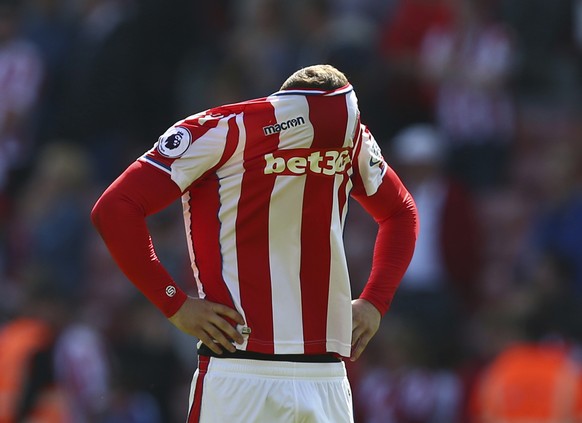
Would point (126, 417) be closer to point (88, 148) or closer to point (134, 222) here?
point (88, 148)

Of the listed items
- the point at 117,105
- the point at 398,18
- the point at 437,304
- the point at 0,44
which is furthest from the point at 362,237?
the point at 0,44

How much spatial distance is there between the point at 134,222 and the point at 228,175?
368 mm

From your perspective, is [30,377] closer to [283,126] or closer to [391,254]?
[391,254]

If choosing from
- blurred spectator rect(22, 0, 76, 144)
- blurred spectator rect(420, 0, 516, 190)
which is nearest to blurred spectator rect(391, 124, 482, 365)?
blurred spectator rect(420, 0, 516, 190)

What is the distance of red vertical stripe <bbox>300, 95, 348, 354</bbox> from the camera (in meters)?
4.97

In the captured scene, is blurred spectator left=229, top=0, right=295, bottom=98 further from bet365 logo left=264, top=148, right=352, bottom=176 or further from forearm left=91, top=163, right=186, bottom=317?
forearm left=91, top=163, right=186, bottom=317

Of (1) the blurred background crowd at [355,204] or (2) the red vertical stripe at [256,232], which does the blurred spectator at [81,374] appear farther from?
(2) the red vertical stripe at [256,232]

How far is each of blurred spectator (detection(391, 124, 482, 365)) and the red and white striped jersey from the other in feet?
16.5

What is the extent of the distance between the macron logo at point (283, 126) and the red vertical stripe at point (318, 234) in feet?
0.21

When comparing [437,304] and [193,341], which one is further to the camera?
[193,341]

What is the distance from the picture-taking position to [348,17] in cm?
1160

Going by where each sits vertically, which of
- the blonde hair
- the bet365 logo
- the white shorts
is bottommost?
the white shorts

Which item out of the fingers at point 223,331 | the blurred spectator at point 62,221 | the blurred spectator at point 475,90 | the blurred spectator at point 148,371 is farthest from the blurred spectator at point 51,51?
the fingers at point 223,331

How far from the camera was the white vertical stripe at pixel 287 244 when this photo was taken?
4.95m
